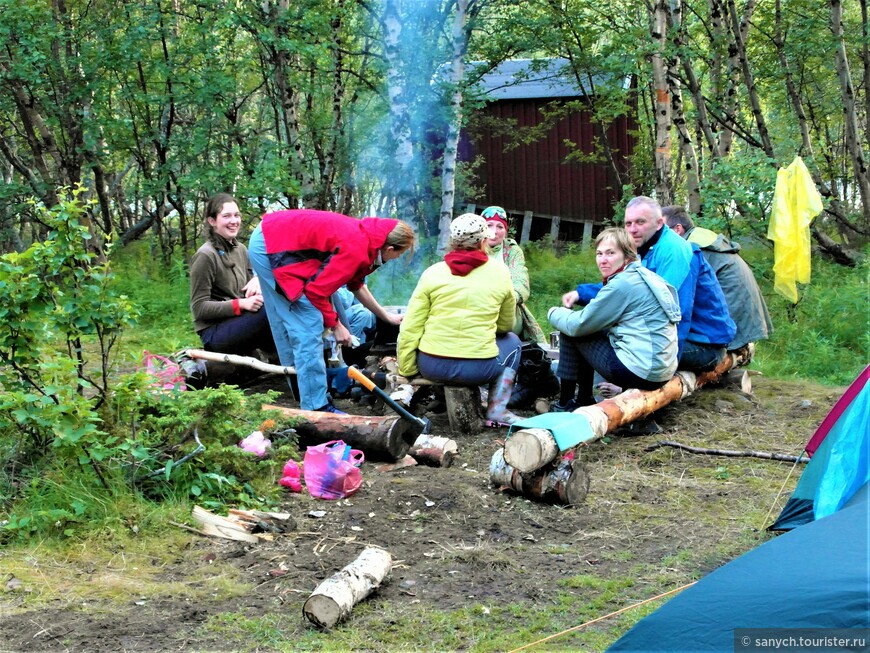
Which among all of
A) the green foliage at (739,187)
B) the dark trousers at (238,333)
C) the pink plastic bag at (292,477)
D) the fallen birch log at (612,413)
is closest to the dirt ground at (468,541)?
the pink plastic bag at (292,477)

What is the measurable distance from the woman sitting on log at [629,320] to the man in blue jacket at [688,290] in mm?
409

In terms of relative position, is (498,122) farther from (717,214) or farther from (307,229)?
(307,229)

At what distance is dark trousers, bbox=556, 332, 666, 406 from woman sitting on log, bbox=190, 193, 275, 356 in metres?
2.20

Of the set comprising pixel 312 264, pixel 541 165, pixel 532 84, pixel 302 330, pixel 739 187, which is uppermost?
pixel 532 84

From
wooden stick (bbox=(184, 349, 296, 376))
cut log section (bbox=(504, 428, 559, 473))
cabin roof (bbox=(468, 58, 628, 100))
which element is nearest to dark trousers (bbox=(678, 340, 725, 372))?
cut log section (bbox=(504, 428, 559, 473))

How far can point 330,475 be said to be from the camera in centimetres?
448

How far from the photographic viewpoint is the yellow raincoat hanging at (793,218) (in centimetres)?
773

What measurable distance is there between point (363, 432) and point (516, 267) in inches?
100

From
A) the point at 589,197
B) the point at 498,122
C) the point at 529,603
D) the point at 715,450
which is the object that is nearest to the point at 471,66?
the point at 498,122

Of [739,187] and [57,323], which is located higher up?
[739,187]

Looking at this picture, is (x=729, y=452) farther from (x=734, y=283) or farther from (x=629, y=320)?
(x=734, y=283)

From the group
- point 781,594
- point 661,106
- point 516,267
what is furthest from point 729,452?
point 661,106

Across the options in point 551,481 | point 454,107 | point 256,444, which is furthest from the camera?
point 454,107

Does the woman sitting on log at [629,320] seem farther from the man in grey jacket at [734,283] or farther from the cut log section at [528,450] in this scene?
the cut log section at [528,450]
